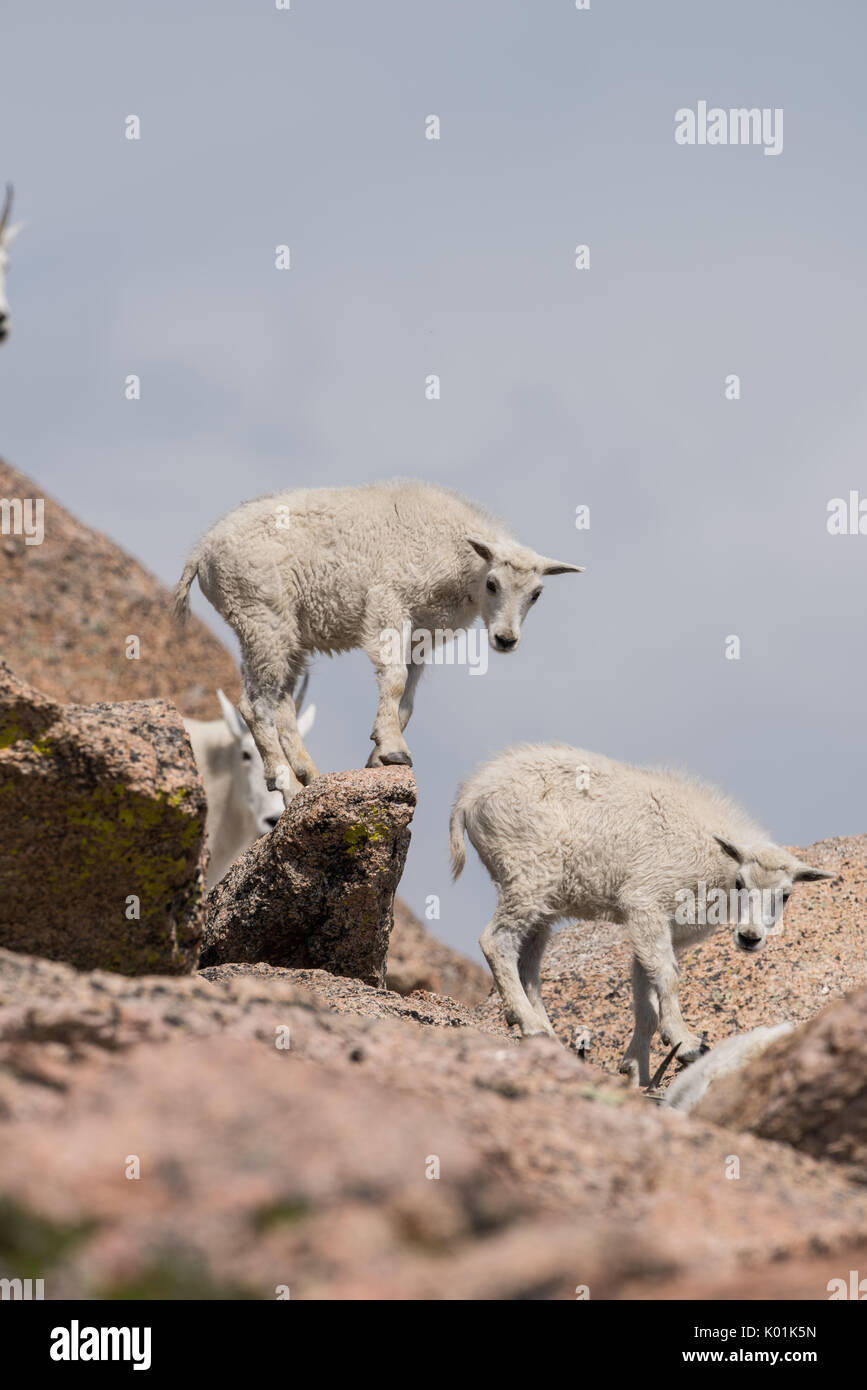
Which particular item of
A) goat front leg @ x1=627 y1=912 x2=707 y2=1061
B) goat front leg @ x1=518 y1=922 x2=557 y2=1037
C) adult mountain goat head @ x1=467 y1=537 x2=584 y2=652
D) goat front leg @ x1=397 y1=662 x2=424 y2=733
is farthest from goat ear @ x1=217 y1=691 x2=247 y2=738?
goat front leg @ x1=627 y1=912 x2=707 y2=1061

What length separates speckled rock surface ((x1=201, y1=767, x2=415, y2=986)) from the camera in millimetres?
11102

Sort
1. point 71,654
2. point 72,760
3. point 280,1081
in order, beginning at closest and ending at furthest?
point 280,1081 < point 72,760 < point 71,654

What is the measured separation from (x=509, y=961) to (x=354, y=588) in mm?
3333

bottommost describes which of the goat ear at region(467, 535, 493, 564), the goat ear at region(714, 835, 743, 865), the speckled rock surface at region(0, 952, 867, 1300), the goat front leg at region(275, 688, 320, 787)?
the speckled rock surface at region(0, 952, 867, 1300)

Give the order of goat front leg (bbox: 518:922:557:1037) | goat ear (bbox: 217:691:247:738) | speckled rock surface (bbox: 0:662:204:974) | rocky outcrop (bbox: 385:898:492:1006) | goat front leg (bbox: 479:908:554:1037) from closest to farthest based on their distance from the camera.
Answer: speckled rock surface (bbox: 0:662:204:974)
goat front leg (bbox: 479:908:554:1037)
goat front leg (bbox: 518:922:557:1037)
goat ear (bbox: 217:691:247:738)
rocky outcrop (bbox: 385:898:492:1006)

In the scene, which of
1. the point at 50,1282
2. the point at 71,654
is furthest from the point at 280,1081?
the point at 71,654

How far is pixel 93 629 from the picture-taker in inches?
1173

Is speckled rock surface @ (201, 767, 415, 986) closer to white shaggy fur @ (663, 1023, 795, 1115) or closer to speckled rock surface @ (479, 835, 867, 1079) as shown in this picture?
speckled rock surface @ (479, 835, 867, 1079)

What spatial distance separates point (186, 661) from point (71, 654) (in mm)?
2391

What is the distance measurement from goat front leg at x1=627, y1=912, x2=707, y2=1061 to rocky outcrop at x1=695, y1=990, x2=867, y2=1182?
5096 millimetres

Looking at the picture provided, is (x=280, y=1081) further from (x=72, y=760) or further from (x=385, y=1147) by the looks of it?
(x=72, y=760)

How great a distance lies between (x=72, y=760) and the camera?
7980 mm
